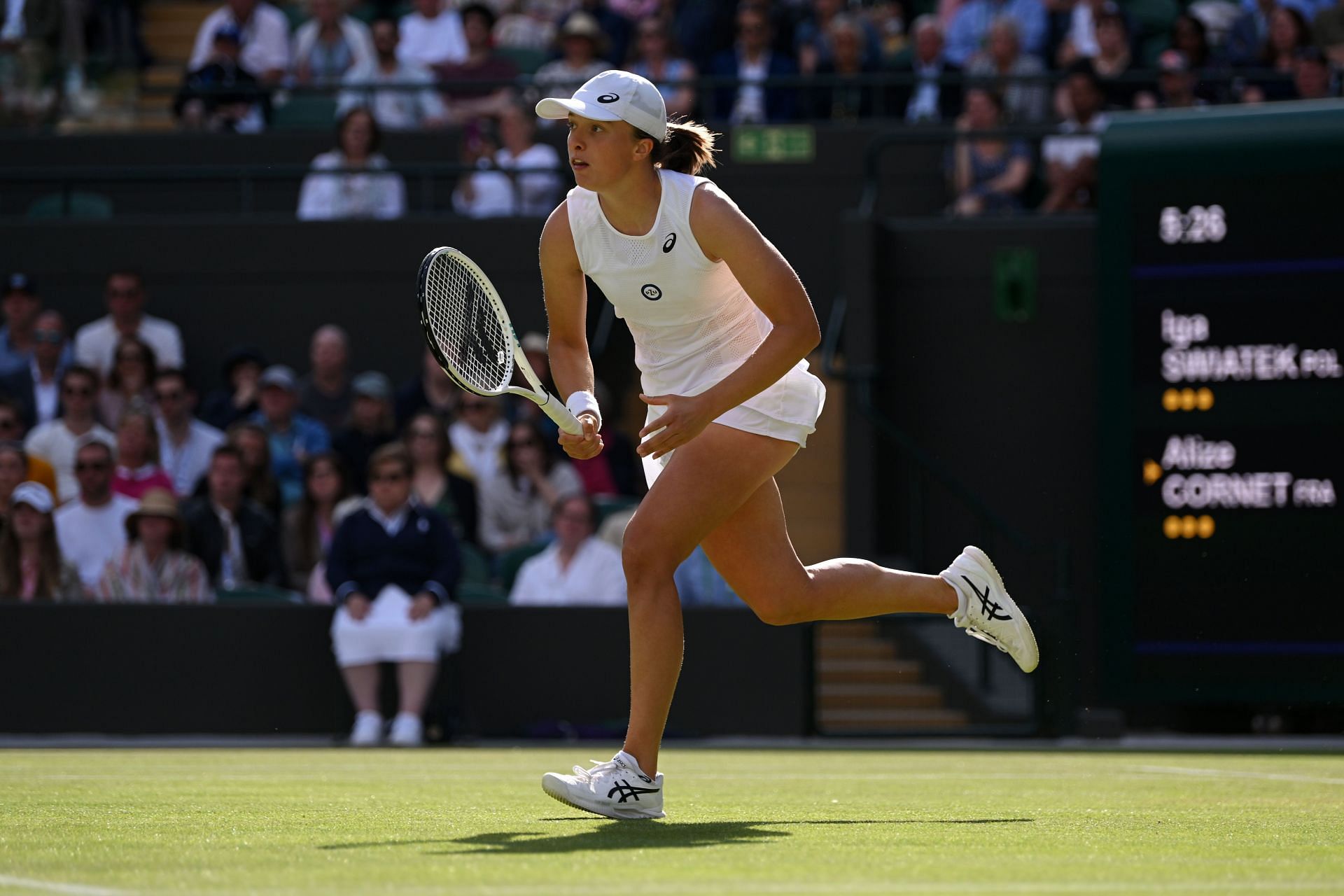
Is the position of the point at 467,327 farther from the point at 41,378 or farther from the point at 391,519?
the point at 41,378

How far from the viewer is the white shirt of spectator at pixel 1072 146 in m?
13.7

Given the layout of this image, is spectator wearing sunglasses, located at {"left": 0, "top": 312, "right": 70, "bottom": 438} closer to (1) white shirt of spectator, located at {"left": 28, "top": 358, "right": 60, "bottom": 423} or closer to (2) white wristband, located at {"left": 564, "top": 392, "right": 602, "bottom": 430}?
(1) white shirt of spectator, located at {"left": 28, "top": 358, "right": 60, "bottom": 423}

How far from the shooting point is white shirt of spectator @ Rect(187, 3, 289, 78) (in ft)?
53.5

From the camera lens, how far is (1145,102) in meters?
14.1

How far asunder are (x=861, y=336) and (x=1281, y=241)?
3420 millimetres

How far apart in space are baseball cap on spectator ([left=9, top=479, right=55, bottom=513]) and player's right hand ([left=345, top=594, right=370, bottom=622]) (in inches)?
71.8

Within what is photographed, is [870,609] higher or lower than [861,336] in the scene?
lower

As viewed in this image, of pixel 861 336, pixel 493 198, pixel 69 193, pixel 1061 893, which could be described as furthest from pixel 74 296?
pixel 1061 893

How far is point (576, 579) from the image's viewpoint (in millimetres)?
11969

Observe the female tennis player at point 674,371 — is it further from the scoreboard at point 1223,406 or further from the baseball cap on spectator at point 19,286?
the baseball cap on spectator at point 19,286

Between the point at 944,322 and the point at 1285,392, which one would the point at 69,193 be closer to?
the point at 944,322

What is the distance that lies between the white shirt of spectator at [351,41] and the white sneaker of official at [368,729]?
249 inches

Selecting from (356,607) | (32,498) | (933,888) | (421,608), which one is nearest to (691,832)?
(933,888)

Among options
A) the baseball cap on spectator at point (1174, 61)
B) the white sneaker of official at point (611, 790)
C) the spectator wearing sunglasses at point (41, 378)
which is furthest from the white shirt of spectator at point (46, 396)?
the white sneaker of official at point (611, 790)
